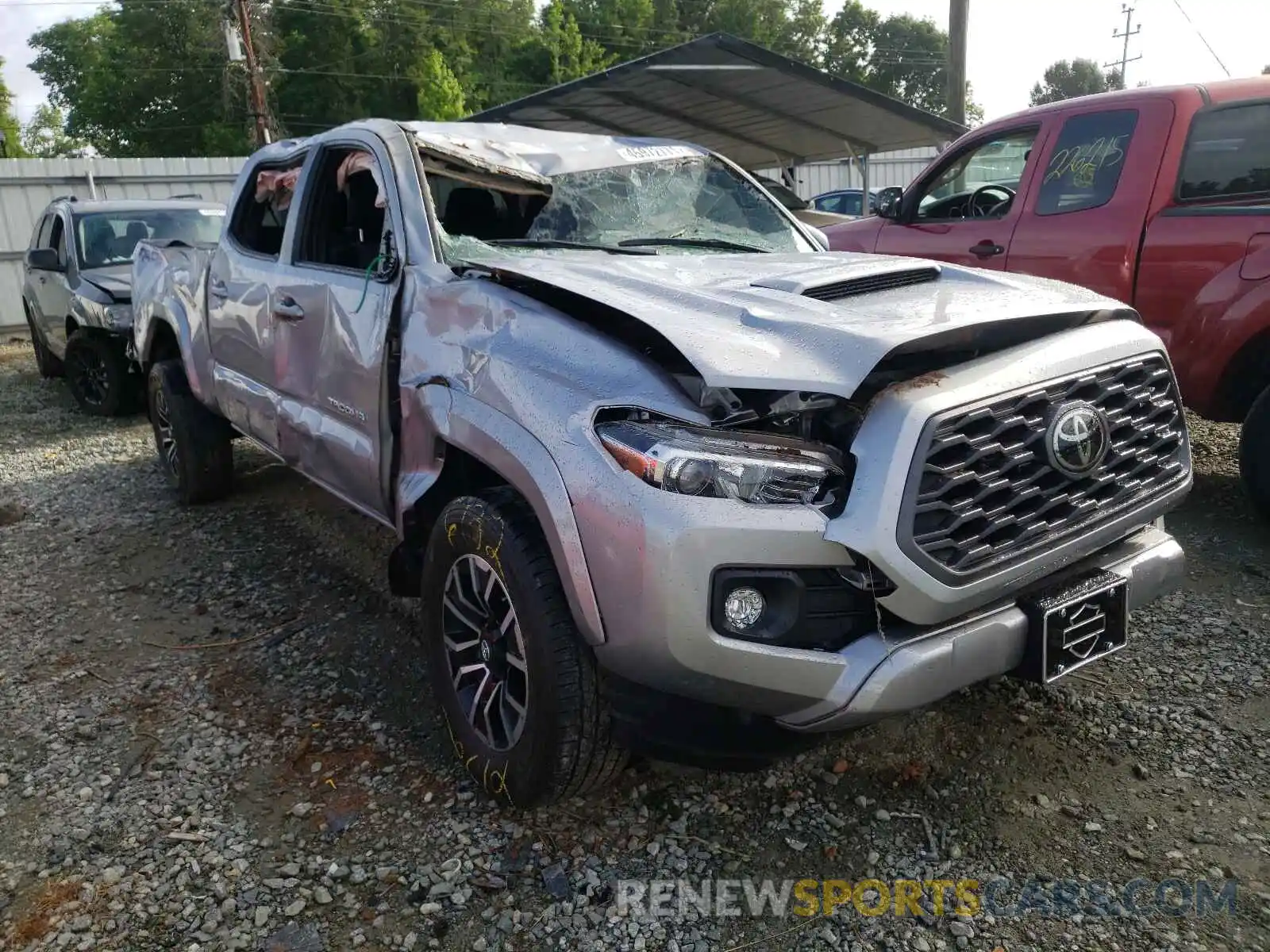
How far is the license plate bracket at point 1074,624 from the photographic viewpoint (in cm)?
228

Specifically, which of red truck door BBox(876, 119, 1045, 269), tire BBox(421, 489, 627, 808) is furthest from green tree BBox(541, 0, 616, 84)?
tire BBox(421, 489, 627, 808)

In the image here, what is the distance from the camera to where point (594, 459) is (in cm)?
218

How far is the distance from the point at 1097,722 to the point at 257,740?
2.61 metres

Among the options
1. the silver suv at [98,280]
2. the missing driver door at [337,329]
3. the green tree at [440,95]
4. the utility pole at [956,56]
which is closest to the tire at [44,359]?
the silver suv at [98,280]

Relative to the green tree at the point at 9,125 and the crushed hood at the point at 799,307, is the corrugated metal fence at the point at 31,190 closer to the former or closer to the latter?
the crushed hood at the point at 799,307

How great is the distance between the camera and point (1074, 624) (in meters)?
2.32

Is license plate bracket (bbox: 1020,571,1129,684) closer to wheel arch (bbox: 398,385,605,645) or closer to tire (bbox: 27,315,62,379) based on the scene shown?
wheel arch (bbox: 398,385,605,645)

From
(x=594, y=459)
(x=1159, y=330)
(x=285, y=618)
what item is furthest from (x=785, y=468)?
(x=1159, y=330)

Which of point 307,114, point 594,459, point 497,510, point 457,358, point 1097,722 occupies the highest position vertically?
point 307,114

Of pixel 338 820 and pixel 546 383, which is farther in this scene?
pixel 338 820

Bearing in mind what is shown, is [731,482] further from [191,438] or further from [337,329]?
[191,438]

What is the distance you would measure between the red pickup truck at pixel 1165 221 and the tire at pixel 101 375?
6.46 metres

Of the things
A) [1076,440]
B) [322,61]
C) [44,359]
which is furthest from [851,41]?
[1076,440]

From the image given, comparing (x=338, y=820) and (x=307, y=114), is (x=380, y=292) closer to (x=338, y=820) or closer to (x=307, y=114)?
(x=338, y=820)
